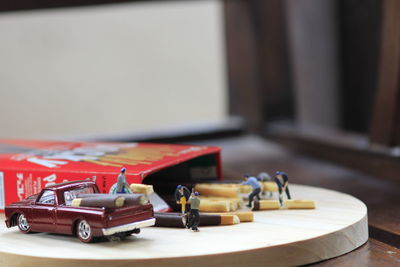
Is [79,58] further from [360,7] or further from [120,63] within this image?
[360,7]

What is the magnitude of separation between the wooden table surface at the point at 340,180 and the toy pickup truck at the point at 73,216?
0.40 metres

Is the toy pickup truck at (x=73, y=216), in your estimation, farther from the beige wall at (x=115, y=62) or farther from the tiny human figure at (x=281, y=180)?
the beige wall at (x=115, y=62)

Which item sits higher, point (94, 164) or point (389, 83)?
point (389, 83)

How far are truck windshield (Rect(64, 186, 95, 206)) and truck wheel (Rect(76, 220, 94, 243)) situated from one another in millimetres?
84

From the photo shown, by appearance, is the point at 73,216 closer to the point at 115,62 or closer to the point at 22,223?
the point at 22,223

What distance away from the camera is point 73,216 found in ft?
4.80

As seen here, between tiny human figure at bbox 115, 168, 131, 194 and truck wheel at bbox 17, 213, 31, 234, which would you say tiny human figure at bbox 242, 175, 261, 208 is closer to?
tiny human figure at bbox 115, 168, 131, 194

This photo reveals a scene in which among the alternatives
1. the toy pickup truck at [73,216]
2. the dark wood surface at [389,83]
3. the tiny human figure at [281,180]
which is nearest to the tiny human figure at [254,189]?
the tiny human figure at [281,180]

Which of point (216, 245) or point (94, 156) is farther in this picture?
point (94, 156)

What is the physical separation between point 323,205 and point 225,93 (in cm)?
218

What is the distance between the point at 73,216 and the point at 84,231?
0.13ft

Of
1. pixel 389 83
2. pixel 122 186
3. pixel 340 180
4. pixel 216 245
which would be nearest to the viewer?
pixel 216 245

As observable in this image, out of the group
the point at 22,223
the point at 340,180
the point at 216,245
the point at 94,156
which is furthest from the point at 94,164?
the point at 340,180

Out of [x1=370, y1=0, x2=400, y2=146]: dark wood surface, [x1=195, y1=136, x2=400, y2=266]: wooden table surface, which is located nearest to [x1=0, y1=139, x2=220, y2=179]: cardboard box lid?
[x1=195, y1=136, x2=400, y2=266]: wooden table surface
